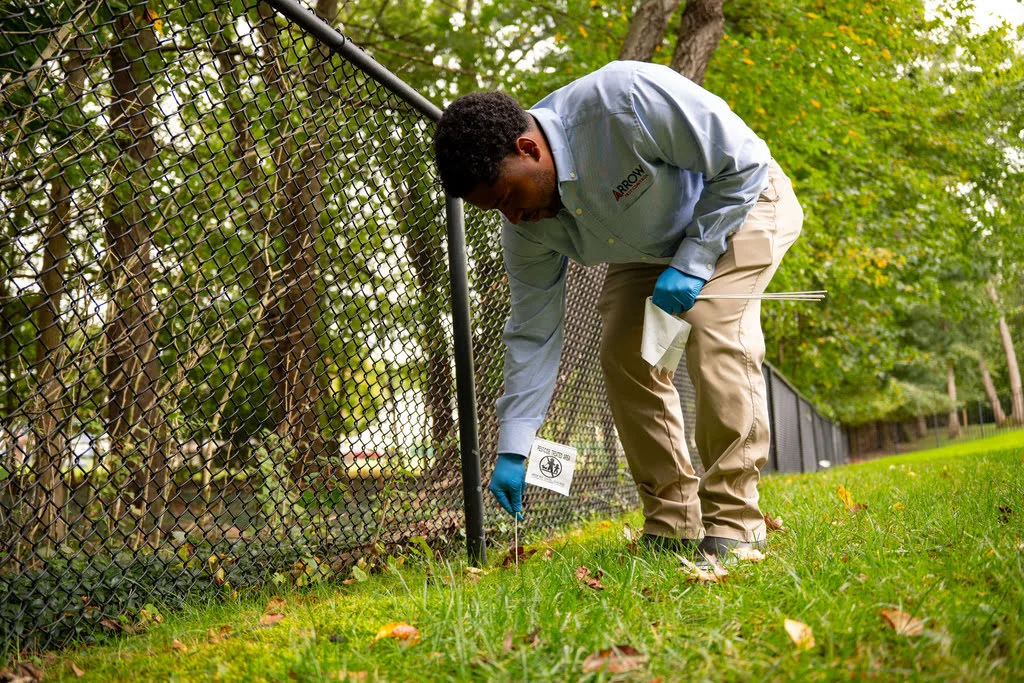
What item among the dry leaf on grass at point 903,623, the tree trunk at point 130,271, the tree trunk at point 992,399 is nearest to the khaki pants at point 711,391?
the dry leaf on grass at point 903,623

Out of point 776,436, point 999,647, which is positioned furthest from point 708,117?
point 776,436

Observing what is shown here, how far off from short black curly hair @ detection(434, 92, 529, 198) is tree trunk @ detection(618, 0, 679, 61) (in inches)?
196

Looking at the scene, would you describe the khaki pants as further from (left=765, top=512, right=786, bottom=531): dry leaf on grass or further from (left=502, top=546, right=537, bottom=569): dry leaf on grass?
(left=502, top=546, right=537, bottom=569): dry leaf on grass

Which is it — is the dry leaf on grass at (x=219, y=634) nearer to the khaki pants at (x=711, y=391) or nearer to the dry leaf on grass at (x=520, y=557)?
the dry leaf on grass at (x=520, y=557)

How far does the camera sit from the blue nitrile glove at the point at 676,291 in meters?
2.50

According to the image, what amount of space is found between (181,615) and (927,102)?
13081 mm

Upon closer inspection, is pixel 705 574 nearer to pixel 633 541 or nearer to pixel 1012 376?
pixel 633 541

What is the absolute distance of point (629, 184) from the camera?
2535 millimetres

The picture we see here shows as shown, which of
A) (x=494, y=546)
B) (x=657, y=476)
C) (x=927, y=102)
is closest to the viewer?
(x=657, y=476)

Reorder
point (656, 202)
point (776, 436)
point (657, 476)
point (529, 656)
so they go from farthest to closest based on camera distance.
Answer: point (776, 436) → point (657, 476) → point (656, 202) → point (529, 656)

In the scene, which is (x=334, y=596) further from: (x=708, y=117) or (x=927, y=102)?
(x=927, y=102)

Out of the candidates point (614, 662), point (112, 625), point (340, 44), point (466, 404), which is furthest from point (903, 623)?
point (340, 44)

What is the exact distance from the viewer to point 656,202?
102 inches

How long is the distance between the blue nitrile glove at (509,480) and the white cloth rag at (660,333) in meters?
0.64
